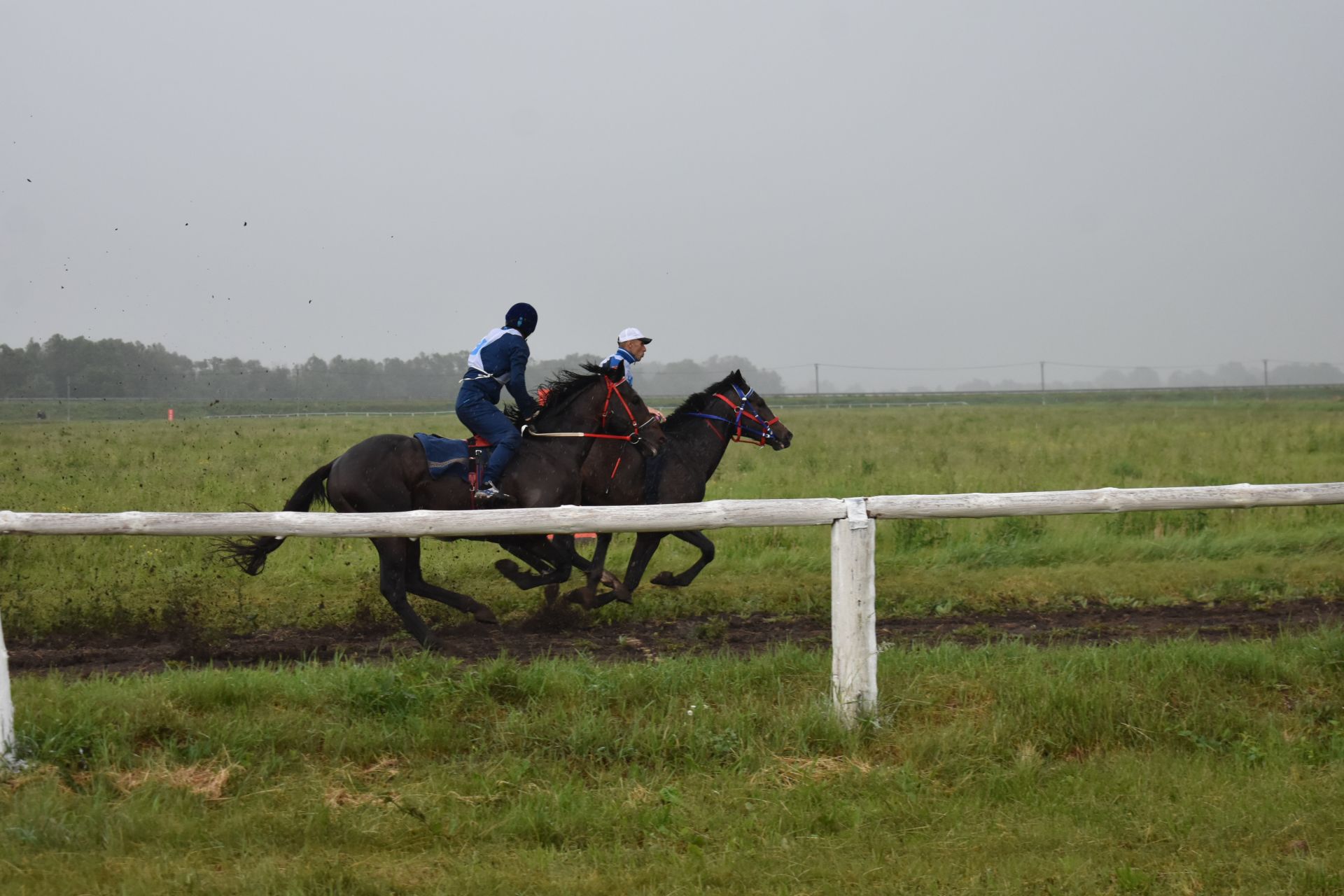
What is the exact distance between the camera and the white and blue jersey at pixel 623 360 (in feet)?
32.5

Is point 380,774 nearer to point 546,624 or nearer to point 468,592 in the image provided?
point 546,624

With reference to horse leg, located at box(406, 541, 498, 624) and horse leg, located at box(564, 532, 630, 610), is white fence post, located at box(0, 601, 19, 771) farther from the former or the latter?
horse leg, located at box(564, 532, 630, 610)

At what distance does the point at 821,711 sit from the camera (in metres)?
5.35

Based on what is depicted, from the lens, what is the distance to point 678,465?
34.1ft

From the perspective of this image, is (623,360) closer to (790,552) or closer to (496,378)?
(496,378)

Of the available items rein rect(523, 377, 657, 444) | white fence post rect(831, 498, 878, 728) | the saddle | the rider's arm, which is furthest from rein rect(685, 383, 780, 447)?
white fence post rect(831, 498, 878, 728)

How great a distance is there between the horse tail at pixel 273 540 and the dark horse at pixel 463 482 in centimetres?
1

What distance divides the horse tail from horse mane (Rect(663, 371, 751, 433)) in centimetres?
333

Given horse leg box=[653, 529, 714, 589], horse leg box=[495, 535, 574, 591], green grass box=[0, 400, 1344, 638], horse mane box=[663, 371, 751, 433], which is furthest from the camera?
horse mane box=[663, 371, 751, 433]

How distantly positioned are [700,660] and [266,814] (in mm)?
2707

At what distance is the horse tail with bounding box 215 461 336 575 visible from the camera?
8305 millimetres

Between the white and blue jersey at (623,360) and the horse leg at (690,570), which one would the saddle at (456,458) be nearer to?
the white and blue jersey at (623,360)

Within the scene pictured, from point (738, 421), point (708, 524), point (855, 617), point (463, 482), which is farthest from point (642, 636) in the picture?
point (855, 617)

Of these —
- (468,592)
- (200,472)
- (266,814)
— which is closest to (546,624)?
(468,592)
